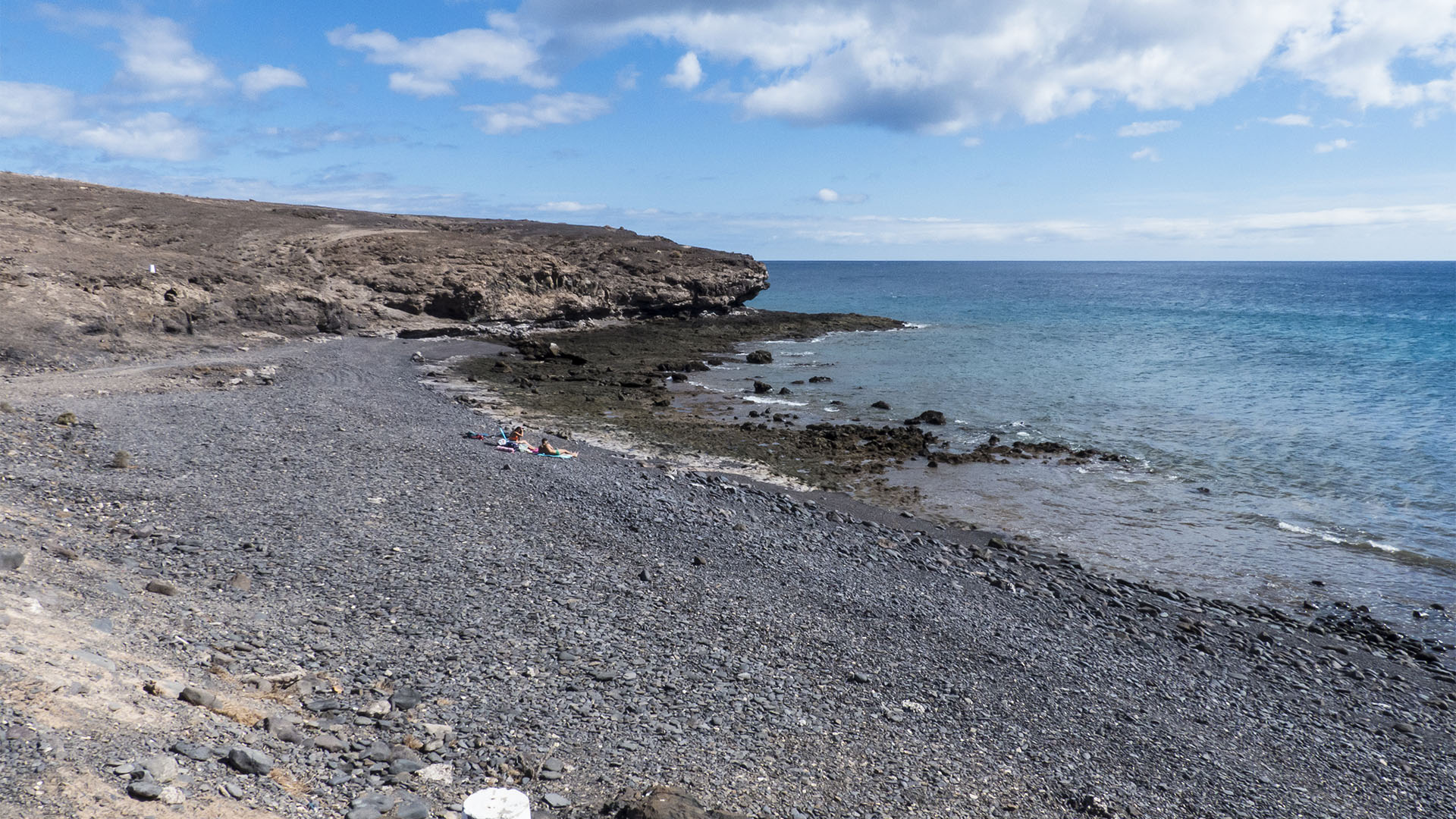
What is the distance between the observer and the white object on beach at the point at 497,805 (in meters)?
4.81

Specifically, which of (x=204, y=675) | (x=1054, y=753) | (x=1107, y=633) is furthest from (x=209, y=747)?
(x=1107, y=633)

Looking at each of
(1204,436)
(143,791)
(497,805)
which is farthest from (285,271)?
(497,805)

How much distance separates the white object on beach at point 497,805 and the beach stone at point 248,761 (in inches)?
80.2

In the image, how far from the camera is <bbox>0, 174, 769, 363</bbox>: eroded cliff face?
29.7 metres

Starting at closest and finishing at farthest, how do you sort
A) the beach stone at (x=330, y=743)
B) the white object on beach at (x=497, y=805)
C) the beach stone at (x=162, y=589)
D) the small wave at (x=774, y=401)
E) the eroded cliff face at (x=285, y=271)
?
1. the white object on beach at (x=497, y=805)
2. the beach stone at (x=330, y=743)
3. the beach stone at (x=162, y=589)
4. the eroded cliff face at (x=285, y=271)
5. the small wave at (x=774, y=401)

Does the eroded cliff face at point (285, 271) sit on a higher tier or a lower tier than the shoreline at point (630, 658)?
higher

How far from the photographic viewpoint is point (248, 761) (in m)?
5.82

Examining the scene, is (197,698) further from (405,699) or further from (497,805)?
(497,805)

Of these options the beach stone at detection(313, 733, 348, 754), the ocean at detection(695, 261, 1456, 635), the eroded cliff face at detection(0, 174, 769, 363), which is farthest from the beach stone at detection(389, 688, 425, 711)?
the eroded cliff face at detection(0, 174, 769, 363)

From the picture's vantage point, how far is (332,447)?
17.3 meters

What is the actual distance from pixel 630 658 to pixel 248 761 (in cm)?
421

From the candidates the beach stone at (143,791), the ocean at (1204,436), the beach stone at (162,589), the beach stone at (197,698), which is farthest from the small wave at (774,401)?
the beach stone at (143,791)

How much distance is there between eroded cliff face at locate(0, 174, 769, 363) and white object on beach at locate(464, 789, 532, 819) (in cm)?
2865

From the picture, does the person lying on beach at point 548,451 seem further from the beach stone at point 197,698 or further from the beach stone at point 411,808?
the beach stone at point 411,808
